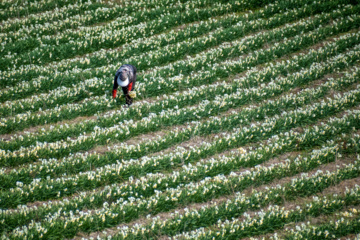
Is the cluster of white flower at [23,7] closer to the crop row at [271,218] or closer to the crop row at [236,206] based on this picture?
the crop row at [236,206]

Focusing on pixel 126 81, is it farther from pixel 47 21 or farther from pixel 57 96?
pixel 47 21

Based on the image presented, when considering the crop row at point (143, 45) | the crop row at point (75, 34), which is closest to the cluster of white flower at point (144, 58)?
the crop row at point (143, 45)

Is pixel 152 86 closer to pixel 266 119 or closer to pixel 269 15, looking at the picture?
pixel 266 119

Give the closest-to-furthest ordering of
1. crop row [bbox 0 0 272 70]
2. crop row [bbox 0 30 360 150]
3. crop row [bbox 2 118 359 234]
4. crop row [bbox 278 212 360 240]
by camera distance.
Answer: crop row [bbox 278 212 360 240] → crop row [bbox 2 118 359 234] → crop row [bbox 0 30 360 150] → crop row [bbox 0 0 272 70]

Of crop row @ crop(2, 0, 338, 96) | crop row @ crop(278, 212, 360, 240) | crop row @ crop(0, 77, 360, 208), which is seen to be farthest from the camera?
crop row @ crop(2, 0, 338, 96)

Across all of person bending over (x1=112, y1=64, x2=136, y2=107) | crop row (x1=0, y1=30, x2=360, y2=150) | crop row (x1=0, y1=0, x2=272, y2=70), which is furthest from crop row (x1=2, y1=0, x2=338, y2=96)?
crop row (x1=0, y1=30, x2=360, y2=150)

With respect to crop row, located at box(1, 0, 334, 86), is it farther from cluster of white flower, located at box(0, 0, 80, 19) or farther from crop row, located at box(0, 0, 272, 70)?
cluster of white flower, located at box(0, 0, 80, 19)

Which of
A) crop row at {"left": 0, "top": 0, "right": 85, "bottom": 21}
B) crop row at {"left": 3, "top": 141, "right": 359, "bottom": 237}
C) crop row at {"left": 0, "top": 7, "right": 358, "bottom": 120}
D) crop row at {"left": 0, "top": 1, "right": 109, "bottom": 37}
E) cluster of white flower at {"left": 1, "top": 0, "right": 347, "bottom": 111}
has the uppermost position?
crop row at {"left": 0, "top": 0, "right": 85, "bottom": 21}
